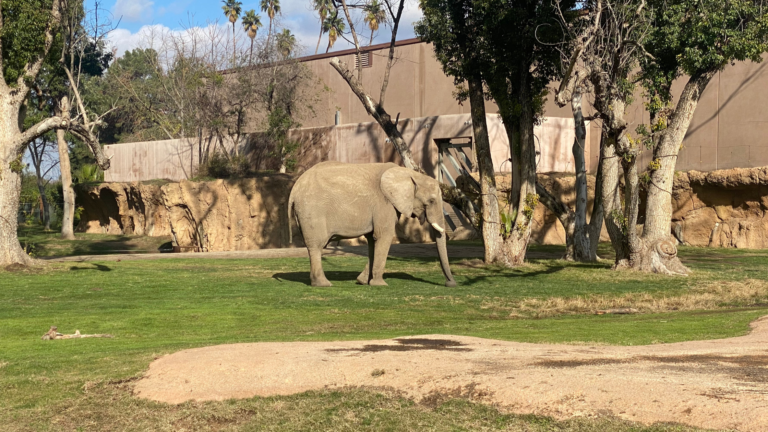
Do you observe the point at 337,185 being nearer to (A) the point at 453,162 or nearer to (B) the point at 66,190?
(A) the point at 453,162

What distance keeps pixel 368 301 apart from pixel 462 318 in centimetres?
215

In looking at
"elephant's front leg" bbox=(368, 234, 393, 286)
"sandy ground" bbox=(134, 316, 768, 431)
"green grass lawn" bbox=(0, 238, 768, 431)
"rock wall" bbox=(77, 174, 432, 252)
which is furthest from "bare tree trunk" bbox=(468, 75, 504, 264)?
"sandy ground" bbox=(134, 316, 768, 431)

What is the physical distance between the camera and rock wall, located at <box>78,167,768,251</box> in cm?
2923

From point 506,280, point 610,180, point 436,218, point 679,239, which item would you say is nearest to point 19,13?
point 436,218

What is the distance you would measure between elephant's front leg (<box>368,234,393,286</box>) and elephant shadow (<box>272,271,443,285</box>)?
146 cm

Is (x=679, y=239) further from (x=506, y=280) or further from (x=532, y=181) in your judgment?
(x=506, y=280)

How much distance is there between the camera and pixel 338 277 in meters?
20.1

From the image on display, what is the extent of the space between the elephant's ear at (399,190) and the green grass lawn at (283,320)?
1.80 m

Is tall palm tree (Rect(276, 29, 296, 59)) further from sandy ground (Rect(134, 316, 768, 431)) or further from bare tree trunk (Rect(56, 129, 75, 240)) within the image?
sandy ground (Rect(134, 316, 768, 431))

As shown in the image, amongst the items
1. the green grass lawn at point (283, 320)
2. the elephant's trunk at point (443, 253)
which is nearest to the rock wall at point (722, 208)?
the green grass lawn at point (283, 320)

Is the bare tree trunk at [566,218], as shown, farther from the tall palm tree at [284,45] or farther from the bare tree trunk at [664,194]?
the tall palm tree at [284,45]

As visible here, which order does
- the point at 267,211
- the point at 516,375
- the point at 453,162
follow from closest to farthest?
the point at 516,375 → the point at 453,162 → the point at 267,211

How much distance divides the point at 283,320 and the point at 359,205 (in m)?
4.40

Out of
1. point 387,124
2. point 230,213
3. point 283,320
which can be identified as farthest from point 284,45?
point 283,320
